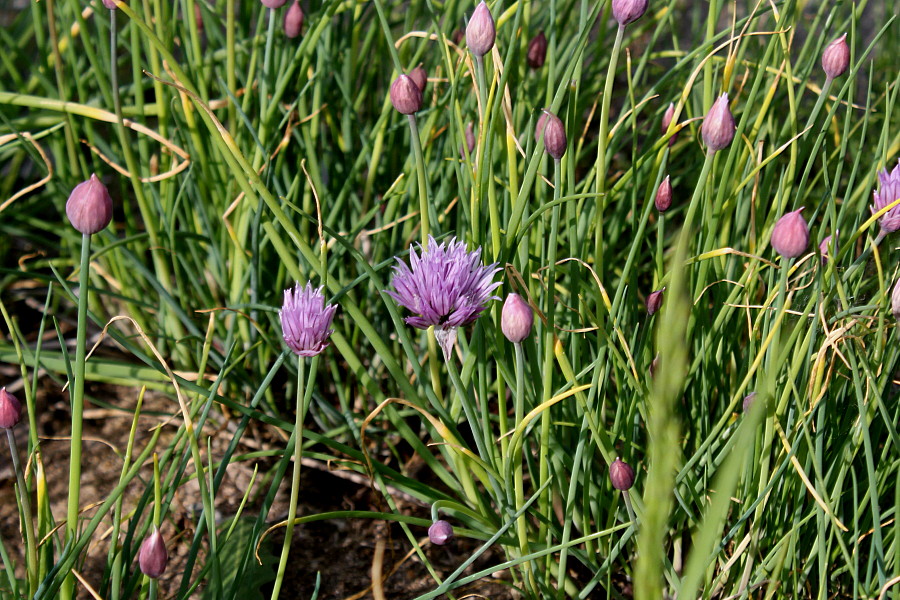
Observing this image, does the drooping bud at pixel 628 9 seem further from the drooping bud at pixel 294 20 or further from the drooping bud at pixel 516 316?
the drooping bud at pixel 294 20

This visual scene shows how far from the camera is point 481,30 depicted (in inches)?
29.2

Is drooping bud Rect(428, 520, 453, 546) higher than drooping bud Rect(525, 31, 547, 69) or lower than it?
lower

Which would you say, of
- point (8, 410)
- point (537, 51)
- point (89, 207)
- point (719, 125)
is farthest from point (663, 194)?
point (8, 410)

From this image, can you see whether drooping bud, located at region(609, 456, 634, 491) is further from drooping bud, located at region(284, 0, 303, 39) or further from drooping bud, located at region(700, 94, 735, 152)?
drooping bud, located at region(284, 0, 303, 39)

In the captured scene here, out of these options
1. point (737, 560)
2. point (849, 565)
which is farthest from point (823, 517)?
point (737, 560)

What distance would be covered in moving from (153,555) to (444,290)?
35 centimetres

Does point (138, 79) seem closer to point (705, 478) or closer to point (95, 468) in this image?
point (95, 468)

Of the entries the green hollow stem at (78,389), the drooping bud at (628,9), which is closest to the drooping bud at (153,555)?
the green hollow stem at (78,389)

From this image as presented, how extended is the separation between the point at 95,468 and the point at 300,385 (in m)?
0.69

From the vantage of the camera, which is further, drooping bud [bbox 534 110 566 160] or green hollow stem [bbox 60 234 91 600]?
drooping bud [bbox 534 110 566 160]

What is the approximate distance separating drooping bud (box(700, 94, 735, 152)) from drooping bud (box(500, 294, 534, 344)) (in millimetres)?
259

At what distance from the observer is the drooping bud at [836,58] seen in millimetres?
834

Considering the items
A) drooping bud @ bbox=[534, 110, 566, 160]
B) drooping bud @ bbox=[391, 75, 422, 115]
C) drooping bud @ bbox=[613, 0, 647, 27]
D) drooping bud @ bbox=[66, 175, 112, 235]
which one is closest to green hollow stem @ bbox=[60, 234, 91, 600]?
drooping bud @ bbox=[66, 175, 112, 235]

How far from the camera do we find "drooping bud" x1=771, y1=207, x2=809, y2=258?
0.66 meters
